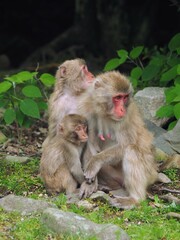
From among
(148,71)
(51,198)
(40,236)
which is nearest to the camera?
(40,236)

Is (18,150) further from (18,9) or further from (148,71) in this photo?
(18,9)

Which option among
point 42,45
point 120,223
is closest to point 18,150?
point 120,223

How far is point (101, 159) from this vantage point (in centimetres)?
698

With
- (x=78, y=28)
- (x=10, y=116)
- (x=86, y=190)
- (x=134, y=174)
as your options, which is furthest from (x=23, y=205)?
(x=78, y=28)

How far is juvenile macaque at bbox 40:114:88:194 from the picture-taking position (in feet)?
22.8

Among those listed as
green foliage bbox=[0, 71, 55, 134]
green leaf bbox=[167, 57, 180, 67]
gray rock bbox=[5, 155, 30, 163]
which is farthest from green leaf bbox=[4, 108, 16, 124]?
green leaf bbox=[167, 57, 180, 67]

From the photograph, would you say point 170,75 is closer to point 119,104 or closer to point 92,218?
point 119,104

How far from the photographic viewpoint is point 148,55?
11164mm

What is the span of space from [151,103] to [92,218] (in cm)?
293

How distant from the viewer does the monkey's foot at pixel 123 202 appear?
266 inches

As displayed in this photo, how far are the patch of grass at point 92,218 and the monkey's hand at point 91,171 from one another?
0.88ft

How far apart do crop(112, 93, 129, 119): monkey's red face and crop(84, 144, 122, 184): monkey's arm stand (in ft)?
1.21

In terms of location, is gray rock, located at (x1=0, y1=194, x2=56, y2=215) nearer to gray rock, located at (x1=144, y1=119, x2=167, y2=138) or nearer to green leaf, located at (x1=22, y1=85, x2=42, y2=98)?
green leaf, located at (x1=22, y1=85, x2=42, y2=98)

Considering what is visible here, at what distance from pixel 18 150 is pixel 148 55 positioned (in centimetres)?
338
